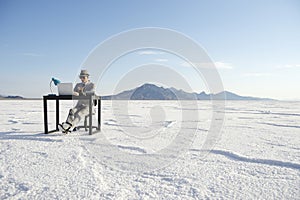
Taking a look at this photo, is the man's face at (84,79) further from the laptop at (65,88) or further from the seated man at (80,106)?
the laptop at (65,88)

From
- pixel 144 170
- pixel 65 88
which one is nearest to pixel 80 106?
pixel 65 88

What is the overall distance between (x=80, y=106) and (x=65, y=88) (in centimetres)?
44

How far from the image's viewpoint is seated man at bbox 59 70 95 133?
10.3 feet

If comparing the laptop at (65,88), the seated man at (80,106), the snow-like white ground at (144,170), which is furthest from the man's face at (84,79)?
the snow-like white ground at (144,170)

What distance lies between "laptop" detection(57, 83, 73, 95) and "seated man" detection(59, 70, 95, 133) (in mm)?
99

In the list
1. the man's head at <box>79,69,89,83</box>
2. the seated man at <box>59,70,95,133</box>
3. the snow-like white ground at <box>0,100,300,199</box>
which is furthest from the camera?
the man's head at <box>79,69,89,83</box>

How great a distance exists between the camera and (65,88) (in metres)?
3.04

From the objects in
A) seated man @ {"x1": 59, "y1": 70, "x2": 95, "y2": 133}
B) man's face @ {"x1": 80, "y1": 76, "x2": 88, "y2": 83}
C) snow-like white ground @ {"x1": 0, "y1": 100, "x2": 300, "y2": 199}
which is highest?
man's face @ {"x1": 80, "y1": 76, "x2": 88, "y2": 83}

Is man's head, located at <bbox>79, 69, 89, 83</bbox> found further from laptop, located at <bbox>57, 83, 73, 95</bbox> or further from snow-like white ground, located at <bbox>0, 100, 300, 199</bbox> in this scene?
snow-like white ground, located at <bbox>0, 100, 300, 199</bbox>

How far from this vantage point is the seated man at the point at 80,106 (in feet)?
10.3

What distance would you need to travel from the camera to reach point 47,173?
1592mm

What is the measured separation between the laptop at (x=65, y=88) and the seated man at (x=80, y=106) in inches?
3.9

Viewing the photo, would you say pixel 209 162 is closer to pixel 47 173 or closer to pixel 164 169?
pixel 164 169

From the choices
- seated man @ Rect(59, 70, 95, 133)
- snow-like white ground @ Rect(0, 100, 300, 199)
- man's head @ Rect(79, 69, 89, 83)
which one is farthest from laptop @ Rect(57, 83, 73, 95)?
snow-like white ground @ Rect(0, 100, 300, 199)
